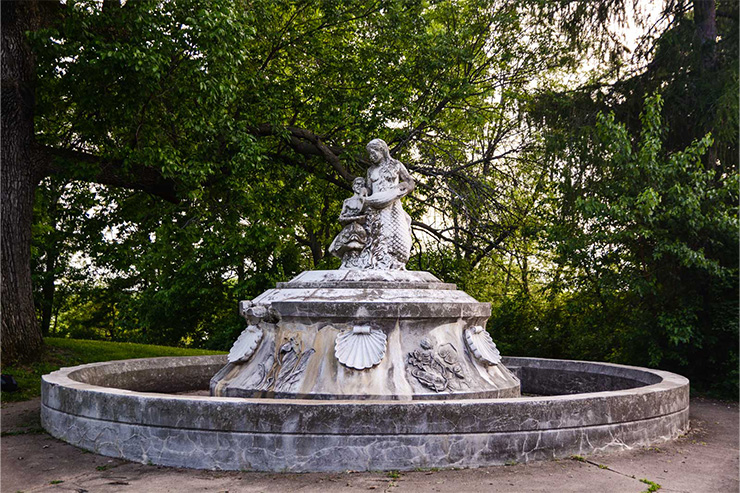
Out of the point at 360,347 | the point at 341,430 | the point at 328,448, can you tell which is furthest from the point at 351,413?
the point at 360,347

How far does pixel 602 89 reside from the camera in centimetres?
1342

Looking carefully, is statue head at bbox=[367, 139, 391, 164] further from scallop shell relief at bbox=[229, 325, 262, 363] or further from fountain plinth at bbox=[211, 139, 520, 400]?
scallop shell relief at bbox=[229, 325, 262, 363]

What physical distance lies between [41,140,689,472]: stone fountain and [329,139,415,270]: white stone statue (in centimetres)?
2

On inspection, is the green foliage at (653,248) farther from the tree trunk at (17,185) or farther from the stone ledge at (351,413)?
the tree trunk at (17,185)

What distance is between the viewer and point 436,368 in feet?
21.7

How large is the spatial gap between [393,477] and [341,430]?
1.79 ft

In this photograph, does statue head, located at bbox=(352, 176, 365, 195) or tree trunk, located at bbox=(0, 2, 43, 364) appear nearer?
statue head, located at bbox=(352, 176, 365, 195)

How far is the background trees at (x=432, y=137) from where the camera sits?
1066cm

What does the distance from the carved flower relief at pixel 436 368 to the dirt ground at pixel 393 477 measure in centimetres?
134

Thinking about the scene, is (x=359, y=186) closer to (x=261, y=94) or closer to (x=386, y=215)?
(x=386, y=215)

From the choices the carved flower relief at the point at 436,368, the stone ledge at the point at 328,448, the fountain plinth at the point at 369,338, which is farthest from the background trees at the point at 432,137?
the stone ledge at the point at 328,448

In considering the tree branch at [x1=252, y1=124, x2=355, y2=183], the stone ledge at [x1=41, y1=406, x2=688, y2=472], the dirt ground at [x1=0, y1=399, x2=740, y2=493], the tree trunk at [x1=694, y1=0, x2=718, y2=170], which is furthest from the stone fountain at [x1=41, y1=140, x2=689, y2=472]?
the tree trunk at [x1=694, y1=0, x2=718, y2=170]

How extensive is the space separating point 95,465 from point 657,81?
1182 centimetres

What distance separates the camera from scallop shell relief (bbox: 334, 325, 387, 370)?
639 cm
